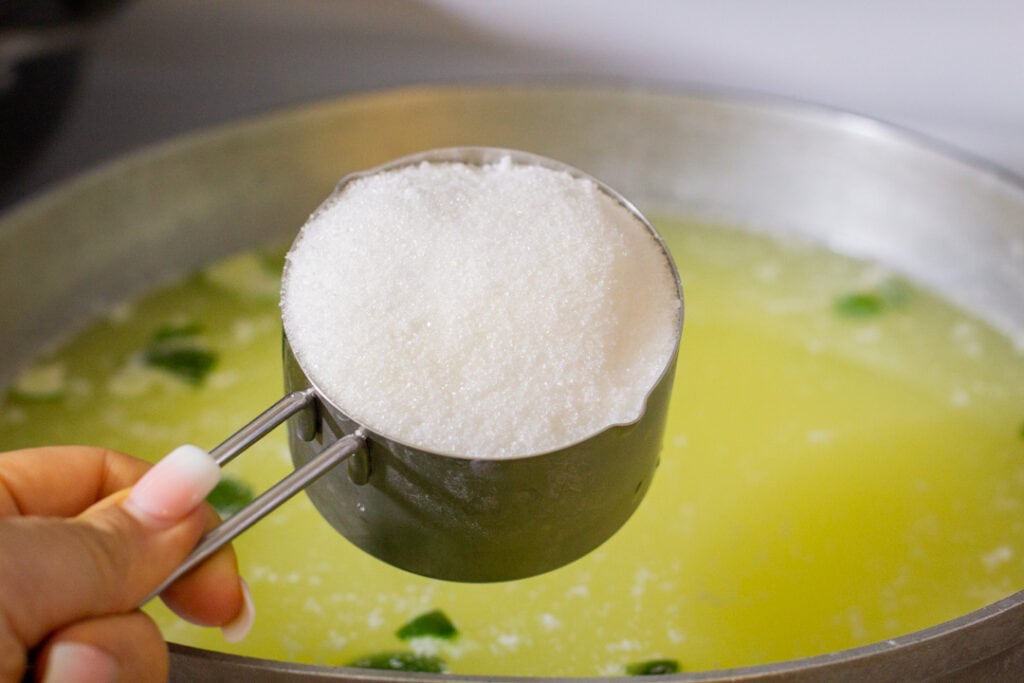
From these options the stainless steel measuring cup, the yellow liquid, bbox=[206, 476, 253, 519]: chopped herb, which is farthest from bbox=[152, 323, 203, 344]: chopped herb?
the stainless steel measuring cup

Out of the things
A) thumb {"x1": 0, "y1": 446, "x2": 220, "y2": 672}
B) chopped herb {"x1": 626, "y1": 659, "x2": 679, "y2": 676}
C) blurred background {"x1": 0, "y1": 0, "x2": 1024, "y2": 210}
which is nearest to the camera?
thumb {"x1": 0, "y1": 446, "x2": 220, "y2": 672}

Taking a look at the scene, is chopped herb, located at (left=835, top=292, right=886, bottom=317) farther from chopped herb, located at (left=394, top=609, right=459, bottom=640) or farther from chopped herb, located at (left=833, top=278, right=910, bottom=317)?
chopped herb, located at (left=394, top=609, right=459, bottom=640)

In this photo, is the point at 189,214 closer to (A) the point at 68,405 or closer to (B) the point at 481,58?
(A) the point at 68,405

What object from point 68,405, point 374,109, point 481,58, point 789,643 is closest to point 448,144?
point 374,109

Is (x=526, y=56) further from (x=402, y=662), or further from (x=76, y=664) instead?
(x=76, y=664)

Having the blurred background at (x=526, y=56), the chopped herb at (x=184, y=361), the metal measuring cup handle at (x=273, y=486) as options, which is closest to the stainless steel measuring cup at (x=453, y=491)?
the metal measuring cup handle at (x=273, y=486)
